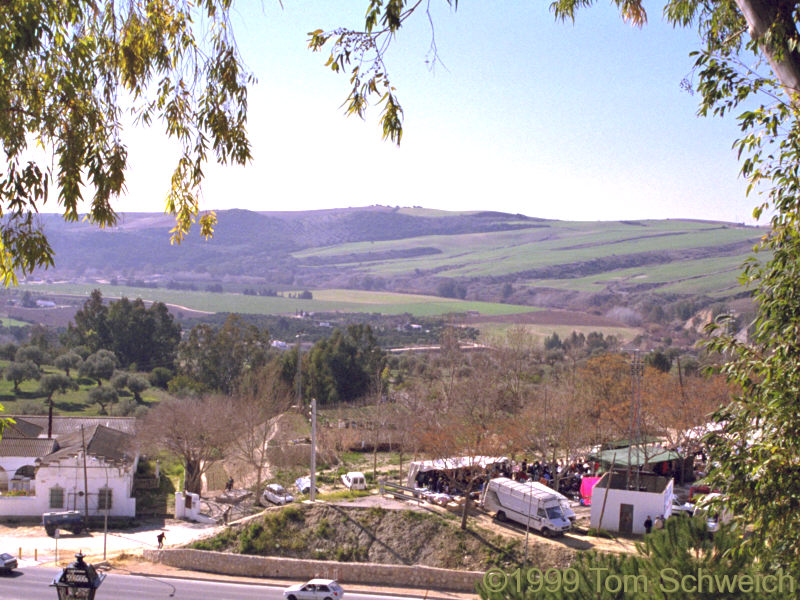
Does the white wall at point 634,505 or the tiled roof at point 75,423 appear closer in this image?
the white wall at point 634,505

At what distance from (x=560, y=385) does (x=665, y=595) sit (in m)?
32.3

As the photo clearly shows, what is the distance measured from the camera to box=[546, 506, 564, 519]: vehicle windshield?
822 inches

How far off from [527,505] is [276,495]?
33.2 feet

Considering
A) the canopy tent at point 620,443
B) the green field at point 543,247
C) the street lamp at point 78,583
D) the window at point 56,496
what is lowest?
the window at point 56,496

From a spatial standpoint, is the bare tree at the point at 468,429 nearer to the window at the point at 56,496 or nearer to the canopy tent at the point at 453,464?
the canopy tent at the point at 453,464

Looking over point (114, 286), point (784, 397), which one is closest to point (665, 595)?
point (784, 397)

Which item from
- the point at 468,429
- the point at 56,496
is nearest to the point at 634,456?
the point at 468,429

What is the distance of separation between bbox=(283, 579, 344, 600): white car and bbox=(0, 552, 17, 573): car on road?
7.76 meters

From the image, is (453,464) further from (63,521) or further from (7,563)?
(7,563)

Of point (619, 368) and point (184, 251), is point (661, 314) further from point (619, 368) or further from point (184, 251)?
point (184, 251)

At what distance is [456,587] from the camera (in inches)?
778

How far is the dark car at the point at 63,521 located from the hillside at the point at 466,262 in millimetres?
99196

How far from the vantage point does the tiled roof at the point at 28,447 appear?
98.4 ft

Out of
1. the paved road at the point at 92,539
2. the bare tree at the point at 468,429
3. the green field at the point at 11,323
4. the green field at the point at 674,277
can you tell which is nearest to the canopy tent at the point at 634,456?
the bare tree at the point at 468,429
